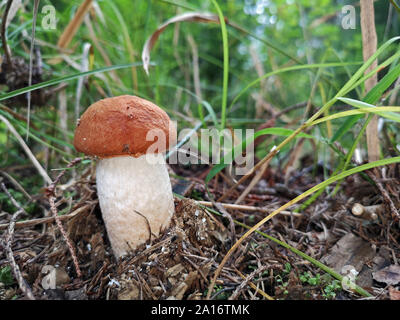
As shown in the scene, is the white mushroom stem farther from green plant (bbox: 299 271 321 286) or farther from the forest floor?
green plant (bbox: 299 271 321 286)

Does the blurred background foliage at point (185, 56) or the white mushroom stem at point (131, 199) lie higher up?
the blurred background foliage at point (185, 56)

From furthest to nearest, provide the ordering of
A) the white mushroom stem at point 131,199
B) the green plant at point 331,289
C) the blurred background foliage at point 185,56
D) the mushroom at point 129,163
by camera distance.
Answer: the blurred background foliage at point 185,56
the white mushroom stem at point 131,199
the mushroom at point 129,163
the green plant at point 331,289

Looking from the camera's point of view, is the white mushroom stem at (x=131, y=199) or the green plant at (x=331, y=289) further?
the white mushroom stem at (x=131, y=199)

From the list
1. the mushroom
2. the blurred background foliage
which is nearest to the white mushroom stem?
the mushroom

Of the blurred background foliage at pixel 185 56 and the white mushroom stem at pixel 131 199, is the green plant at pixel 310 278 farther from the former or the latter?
the blurred background foliage at pixel 185 56

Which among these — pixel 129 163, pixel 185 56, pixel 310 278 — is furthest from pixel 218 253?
pixel 185 56

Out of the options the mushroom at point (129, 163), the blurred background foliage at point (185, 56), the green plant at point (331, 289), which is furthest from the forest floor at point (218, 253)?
the blurred background foliage at point (185, 56)

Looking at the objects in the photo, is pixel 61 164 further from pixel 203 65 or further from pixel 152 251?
pixel 203 65

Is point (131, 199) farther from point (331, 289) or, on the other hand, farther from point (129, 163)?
point (331, 289)
